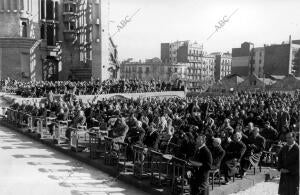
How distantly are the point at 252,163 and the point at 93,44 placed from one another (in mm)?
43427

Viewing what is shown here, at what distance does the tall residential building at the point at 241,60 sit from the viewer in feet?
332

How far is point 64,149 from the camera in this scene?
46.2 feet

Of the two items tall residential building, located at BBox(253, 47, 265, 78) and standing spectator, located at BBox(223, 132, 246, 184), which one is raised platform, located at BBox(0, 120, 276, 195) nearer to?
standing spectator, located at BBox(223, 132, 246, 184)

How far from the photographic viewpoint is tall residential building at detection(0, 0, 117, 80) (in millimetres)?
42750

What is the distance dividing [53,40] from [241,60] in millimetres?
65505

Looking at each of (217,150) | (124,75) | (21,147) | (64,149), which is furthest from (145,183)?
(124,75)

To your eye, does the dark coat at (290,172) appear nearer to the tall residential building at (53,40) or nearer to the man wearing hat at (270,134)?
the man wearing hat at (270,134)

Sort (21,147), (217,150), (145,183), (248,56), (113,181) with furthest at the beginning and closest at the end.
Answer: (248,56)
(21,147)
(113,181)
(145,183)
(217,150)

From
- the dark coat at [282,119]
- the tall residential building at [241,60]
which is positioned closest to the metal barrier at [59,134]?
the dark coat at [282,119]

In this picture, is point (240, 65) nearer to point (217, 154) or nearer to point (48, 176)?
point (48, 176)

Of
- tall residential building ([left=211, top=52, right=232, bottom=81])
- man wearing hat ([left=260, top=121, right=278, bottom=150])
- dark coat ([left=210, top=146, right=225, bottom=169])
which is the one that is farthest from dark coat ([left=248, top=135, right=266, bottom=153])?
tall residential building ([left=211, top=52, right=232, bottom=81])

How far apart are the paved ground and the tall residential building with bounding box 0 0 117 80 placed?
101 ft

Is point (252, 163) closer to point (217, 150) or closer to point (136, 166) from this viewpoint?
point (217, 150)

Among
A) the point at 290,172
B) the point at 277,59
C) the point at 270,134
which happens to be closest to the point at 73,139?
the point at 270,134
